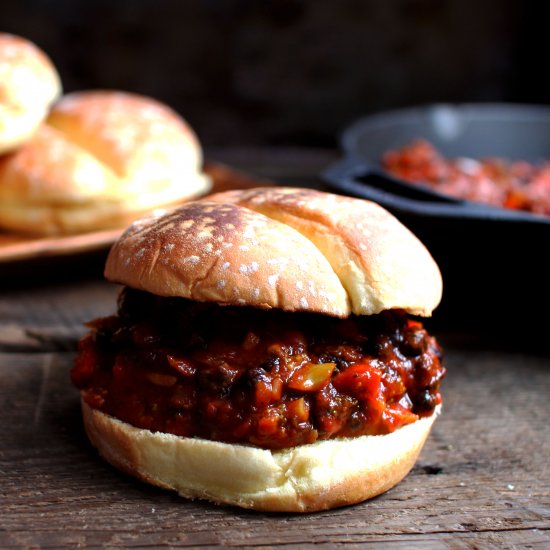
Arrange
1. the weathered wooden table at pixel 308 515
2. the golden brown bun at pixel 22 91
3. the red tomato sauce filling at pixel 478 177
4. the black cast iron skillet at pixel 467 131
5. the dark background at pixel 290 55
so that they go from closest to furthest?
the weathered wooden table at pixel 308 515
the golden brown bun at pixel 22 91
the red tomato sauce filling at pixel 478 177
the black cast iron skillet at pixel 467 131
the dark background at pixel 290 55

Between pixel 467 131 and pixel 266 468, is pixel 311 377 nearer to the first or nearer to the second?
pixel 266 468

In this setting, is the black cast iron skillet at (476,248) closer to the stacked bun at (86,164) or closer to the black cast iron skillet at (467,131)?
the stacked bun at (86,164)

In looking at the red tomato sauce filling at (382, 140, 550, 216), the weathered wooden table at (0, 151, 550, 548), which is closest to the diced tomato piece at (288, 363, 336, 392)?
the weathered wooden table at (0, 151, 550, 548)

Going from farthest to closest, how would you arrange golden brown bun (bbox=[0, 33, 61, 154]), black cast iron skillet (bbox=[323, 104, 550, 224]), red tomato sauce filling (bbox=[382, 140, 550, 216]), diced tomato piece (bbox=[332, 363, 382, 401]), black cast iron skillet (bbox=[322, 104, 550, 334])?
1. black cast iron skillet (bbox=[323, 104, 550, 224])
2. red tomato sauce filling (bbox=[382, 140, 550, 216])
3. golden brown bun (bbox=[0, 33, 61, 154])
4. black cast iron skillet (bbox=[322, 104, 550, 334])
5. diced tomato piece (bbox=[332, 363, 382, 401])

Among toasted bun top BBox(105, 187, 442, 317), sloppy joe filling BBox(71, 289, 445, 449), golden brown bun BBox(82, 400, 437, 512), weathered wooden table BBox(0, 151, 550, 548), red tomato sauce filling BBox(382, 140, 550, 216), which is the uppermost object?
toasted bun top BBox(105, 187, 442, 317)

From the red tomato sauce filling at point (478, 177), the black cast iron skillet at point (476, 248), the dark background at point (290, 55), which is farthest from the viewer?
the dark background at point (290, 55)

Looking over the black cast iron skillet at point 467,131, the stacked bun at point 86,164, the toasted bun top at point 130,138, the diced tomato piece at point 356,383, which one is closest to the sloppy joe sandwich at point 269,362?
the diced tomato piece at point 356,383

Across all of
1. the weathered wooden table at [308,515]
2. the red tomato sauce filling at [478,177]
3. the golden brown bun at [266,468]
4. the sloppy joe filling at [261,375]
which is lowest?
the weathered wooden table at [308,515]

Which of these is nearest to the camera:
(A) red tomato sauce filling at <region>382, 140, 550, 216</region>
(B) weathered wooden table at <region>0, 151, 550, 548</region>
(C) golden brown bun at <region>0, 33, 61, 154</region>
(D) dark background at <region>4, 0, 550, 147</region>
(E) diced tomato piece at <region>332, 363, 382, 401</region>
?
(B) weathered wooden table at <region>0, 151, 550, 548</region>

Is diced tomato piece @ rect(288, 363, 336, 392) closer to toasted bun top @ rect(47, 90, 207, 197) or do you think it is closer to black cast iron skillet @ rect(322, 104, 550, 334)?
black cast iron skillet @ rect(322, 104, 550, 334)

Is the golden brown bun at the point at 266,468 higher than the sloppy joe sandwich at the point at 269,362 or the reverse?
the reverse
